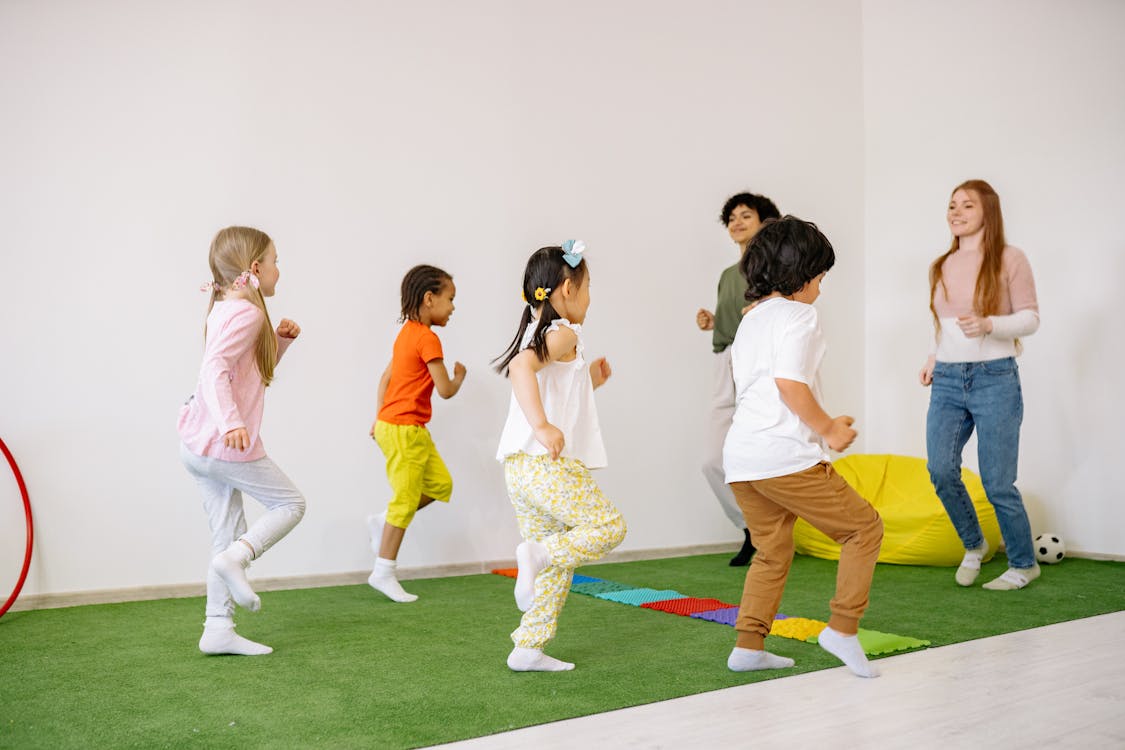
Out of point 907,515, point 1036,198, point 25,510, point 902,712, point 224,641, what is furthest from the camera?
point 1036,198

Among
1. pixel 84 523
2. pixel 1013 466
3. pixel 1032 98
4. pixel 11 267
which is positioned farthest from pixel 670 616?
pixel 1032 98

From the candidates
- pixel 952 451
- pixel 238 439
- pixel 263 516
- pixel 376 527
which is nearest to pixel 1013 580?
pixel 952 451

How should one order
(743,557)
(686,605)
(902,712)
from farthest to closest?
(743,557), (686,605), (902,712)

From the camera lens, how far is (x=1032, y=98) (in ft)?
16.3

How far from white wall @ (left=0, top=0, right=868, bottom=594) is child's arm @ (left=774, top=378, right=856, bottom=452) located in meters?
2.29

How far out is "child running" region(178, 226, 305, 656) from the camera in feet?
9.01

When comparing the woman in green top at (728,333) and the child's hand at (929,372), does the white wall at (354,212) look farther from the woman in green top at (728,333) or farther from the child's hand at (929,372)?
the child's hand at (929,372)

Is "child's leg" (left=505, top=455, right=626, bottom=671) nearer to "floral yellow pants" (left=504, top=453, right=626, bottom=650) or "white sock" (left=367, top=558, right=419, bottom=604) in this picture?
"floral yellow pants" (left=504, top=453, right=626, bottom=650)

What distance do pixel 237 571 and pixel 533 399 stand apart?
0.91 m

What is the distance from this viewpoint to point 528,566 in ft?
8.11

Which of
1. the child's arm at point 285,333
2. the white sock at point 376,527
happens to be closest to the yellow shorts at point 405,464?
the white sock at point 376,527

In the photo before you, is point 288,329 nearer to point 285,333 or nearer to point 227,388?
point 285,333

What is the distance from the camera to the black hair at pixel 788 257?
102 inches

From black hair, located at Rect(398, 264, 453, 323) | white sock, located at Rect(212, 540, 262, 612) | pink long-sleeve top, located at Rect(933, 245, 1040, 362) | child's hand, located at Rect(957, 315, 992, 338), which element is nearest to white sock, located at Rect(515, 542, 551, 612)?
white sock, located at Rect(212, 540, 262, 612)
